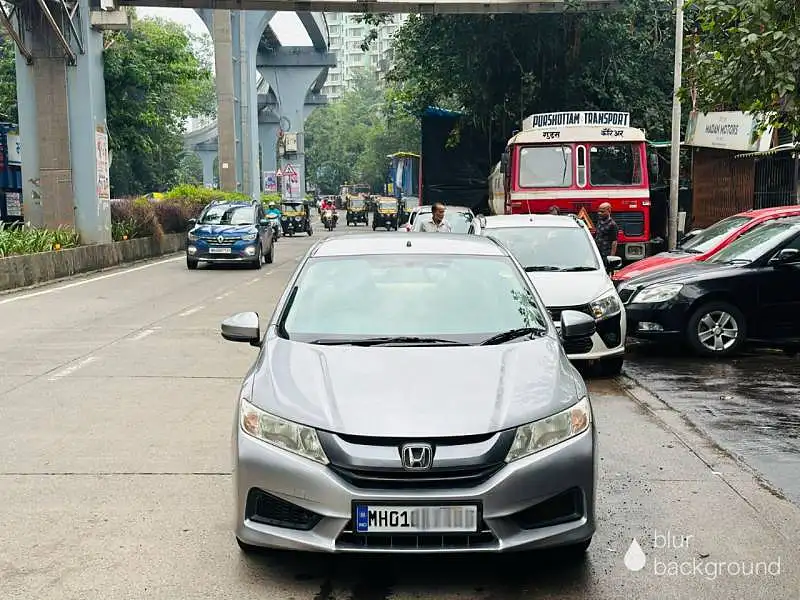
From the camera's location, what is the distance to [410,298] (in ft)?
18.4

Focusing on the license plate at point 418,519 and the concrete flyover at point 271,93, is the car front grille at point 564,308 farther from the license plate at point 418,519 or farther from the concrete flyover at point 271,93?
the concrete flyover at point 271,93

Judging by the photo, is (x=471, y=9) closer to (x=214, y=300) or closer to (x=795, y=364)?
(x=214, y=300)

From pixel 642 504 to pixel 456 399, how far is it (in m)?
1.88

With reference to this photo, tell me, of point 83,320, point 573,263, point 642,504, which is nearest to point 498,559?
point 642,504

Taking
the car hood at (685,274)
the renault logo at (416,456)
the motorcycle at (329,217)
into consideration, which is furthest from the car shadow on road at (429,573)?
the motorcycle at (329,217)

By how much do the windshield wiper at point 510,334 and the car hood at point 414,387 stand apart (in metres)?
0.10

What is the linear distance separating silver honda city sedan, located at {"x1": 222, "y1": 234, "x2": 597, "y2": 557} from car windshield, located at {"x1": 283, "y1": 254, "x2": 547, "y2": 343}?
157 millimetres

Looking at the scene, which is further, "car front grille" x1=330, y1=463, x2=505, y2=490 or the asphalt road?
the asphalt road

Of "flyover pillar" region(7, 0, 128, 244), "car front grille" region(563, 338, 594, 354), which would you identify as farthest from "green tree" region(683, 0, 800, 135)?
"flyover pillar" region(7, 0, 128, 244)

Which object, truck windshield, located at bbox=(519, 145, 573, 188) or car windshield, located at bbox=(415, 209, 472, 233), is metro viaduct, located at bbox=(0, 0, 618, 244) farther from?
truck windshield, located at bbox=(519, 145, 573, 188)

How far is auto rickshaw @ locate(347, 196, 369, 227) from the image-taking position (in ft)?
211

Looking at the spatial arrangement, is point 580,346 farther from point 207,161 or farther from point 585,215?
point 207,161

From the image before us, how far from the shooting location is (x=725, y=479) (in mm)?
6285

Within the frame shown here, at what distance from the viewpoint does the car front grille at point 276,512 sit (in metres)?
4.28
